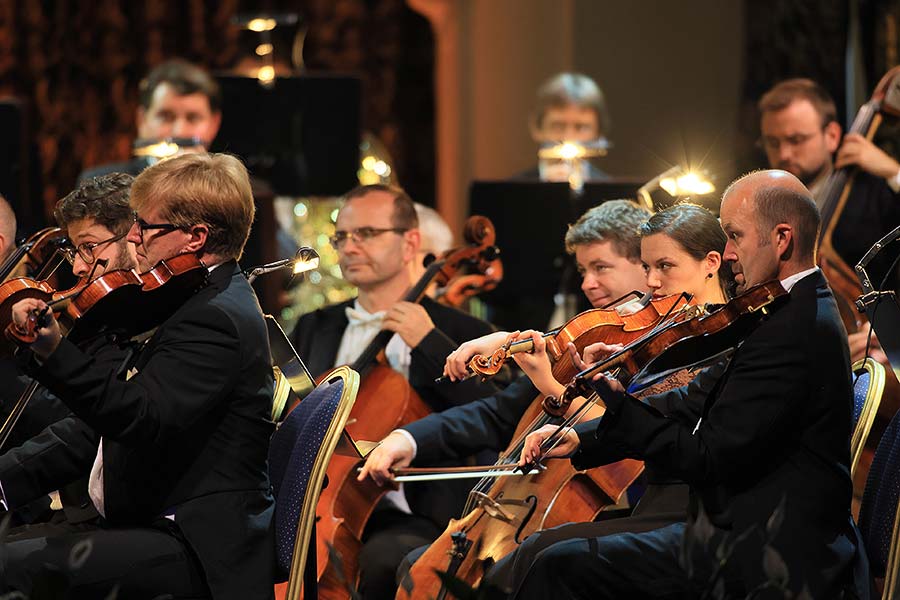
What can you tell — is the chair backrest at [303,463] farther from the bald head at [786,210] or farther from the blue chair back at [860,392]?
the blue chair back at [860,392]

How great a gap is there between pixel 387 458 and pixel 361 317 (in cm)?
88

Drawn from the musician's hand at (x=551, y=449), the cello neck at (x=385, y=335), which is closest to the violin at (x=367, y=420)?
the cello neck at (x=385, y=335)

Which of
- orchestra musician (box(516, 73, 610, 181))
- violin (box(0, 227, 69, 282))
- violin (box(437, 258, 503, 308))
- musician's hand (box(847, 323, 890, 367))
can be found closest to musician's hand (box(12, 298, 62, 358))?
violin (box(0, 227, 69, 282))

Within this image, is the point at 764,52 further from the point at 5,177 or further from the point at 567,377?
the point at 567,377

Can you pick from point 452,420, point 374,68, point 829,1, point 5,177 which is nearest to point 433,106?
point 374,68

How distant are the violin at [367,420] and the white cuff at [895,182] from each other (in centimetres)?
124

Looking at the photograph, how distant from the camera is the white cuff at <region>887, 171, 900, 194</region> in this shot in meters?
4.16

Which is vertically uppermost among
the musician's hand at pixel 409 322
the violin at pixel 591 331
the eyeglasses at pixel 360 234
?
the eyeglasses at pixel 360 234

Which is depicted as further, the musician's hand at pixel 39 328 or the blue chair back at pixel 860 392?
the blue chair back at pixel 860 392

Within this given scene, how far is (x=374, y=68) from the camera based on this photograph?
8.48 metres

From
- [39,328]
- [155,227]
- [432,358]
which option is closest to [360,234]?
[432,358]

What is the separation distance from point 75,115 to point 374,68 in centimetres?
180

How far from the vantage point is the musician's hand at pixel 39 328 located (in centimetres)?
244

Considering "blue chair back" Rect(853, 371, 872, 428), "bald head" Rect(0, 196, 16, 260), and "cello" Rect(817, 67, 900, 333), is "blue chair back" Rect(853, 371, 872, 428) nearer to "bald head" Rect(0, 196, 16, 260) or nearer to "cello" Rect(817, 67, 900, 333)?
"cello" Rect(817, 67, 900, 333)
